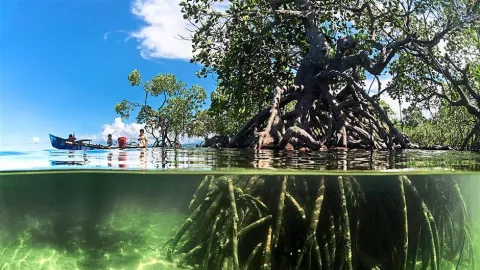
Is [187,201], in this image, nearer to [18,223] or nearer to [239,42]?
[18,223]

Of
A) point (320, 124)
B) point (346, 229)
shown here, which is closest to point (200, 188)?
point (346, 229)

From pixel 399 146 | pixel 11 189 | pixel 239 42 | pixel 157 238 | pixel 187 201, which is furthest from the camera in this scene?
pixel 239 42

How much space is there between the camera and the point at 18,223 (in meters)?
7.07

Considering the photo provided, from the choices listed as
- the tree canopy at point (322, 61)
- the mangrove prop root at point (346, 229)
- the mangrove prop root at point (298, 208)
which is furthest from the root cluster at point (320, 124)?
the mangrove prop root at point (298, 208)

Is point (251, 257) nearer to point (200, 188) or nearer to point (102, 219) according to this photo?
point (200, 188)

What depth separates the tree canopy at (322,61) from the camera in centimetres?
1184

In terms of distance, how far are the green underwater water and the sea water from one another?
0.06 ft

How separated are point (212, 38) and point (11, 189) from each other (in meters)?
8.05

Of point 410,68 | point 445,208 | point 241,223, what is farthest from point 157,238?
point 410,68

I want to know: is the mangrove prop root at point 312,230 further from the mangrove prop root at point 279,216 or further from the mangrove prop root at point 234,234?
the mangrove prop root at point 234,234

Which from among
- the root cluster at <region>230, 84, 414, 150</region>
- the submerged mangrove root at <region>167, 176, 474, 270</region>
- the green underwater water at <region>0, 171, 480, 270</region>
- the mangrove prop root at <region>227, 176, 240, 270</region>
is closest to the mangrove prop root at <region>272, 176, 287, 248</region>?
the submerged mangrove root at <region>167, 176, 474, 270</region>

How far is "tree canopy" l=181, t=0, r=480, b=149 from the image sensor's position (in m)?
11.8

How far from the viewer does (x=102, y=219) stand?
269 inches

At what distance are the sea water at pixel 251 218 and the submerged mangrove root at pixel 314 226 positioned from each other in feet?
0.05
